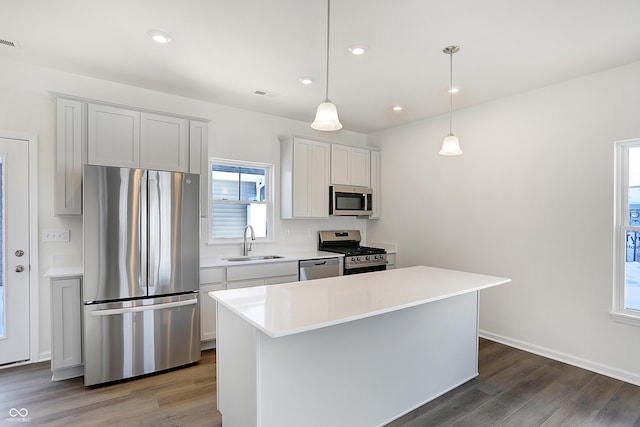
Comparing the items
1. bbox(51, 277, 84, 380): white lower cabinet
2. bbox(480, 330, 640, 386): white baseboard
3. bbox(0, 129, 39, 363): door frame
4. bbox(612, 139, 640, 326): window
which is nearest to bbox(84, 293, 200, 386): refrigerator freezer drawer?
bbox(51, 277, 84, 380): white lower cabinet

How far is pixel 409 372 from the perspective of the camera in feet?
7.89

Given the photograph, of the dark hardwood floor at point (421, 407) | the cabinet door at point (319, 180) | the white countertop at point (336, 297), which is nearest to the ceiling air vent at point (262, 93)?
the cabinet door at point (319, 180)

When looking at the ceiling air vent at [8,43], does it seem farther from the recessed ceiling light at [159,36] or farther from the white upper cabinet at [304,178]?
the white upper cabinet at [304,178]

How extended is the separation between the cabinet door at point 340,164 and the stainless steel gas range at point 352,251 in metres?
0.82

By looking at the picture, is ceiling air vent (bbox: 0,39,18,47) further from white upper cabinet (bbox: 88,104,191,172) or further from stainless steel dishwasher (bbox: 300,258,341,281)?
stainless steel dishwasher (bbox: 300,258,341,281)

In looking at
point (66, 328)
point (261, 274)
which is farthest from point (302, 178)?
point (66, 328)

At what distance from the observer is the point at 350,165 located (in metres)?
4.96

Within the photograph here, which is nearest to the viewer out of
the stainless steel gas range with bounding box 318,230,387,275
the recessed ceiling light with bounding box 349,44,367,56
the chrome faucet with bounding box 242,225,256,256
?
the recessed ceiling light with bounding box 349,44,367,56

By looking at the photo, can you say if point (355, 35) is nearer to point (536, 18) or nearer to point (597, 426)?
point (536, 18)

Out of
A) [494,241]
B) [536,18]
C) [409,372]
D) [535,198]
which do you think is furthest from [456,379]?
[536,18]

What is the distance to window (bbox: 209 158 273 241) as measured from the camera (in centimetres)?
416

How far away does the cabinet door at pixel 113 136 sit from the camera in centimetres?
314

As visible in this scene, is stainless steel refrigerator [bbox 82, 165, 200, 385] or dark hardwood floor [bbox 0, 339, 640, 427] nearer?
dark hardwood floor [bbox 0, 339, 640, 427]

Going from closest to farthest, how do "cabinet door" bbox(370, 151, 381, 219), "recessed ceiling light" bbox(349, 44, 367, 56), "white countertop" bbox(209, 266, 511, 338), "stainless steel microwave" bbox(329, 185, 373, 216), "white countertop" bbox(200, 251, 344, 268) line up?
1. "white countertop" bbox(209, 266, 511, 338)
2. "recessed ceiling light" bbox(349, 44, 367, 56)
3. "white countertop" bbox(200, 251, 344, 268)
4. "stainless steel microwave" bbox(329, 185, 373, 216)
5. "cabinet door" bbox(370, 151, 381, 219)
